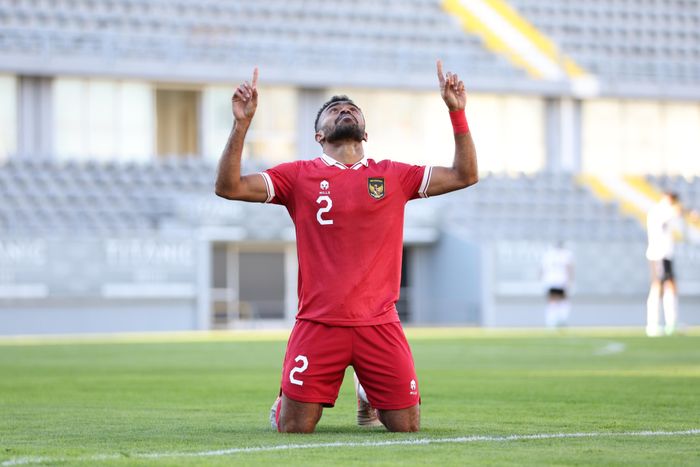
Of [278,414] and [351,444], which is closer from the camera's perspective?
[351,444]

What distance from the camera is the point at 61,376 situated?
44.0 feet

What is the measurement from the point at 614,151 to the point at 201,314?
17415 millimetres

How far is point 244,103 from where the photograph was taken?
6914 millimetres

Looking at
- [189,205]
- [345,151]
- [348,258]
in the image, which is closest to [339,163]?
[345,151]

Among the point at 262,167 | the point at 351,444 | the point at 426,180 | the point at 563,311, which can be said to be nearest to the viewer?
the point at 351,444

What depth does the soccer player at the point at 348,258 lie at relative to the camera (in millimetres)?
7195

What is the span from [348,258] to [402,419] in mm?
931

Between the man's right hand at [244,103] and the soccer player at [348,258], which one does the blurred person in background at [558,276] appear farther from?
the man's right hand at [244,103]

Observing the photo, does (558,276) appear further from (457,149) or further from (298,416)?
(298,416)

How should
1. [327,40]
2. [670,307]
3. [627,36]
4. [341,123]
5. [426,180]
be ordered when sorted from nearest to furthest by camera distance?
[341,123]
[426,180]
[670,307]
[327,40]
[627,36]

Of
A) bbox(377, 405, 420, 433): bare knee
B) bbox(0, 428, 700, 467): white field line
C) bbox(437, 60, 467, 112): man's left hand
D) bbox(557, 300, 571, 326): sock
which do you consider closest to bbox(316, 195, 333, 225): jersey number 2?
bbox(437, 60, 467, 112): man's left hand

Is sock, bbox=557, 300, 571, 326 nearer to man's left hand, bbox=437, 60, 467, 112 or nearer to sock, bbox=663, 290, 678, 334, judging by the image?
sock, bbox=663, 290, 678, 334

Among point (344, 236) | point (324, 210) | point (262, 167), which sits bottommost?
point (344, 236)

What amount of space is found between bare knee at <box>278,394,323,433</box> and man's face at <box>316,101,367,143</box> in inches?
57.9
